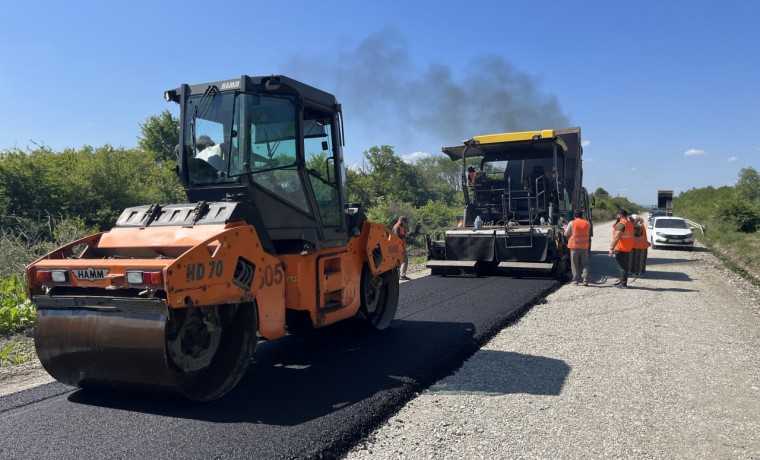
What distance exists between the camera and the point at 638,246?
1141 centimetres

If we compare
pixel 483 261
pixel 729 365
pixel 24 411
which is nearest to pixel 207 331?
pixel 24 411

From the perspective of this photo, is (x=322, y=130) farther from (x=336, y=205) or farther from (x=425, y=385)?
(x=425, y=385)

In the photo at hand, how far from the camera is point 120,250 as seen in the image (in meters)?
4.15

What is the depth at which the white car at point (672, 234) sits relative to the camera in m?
18.8

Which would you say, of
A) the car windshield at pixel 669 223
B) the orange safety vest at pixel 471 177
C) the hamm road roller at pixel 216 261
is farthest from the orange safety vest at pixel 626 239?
the car windshield at pixel 669 223

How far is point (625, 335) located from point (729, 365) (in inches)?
50.0

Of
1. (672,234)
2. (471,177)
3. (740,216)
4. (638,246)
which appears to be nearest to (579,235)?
(638,246)

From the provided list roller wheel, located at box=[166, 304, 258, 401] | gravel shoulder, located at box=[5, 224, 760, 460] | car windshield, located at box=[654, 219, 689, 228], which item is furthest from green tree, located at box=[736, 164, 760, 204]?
roller wheel, located at box=[166, 304, 258, 401]

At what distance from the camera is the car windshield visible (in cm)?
1961

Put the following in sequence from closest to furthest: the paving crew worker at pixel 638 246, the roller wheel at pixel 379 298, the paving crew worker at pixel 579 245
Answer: the roller wheel at pixel 379 298
the paving crew worker at pixel 579 245
the paving crew worker at pixel 638 246

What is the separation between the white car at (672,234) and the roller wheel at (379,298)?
15467mm

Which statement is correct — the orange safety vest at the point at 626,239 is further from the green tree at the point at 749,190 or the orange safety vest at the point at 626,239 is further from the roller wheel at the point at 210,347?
the green tree at the point at 749,190

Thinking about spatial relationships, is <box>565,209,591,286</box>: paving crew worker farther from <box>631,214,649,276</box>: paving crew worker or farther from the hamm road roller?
the hamm road roller

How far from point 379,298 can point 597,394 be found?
9.41ft
